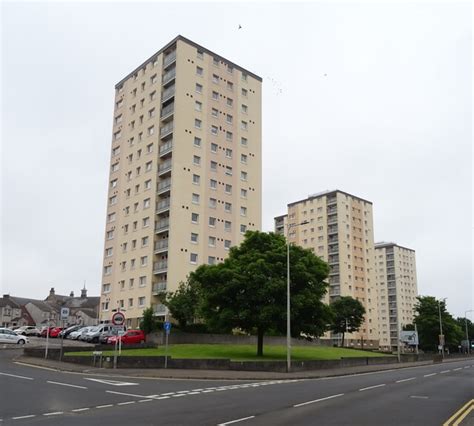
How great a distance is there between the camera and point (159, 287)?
2351 inches

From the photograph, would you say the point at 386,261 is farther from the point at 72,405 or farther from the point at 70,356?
the point at 72,405

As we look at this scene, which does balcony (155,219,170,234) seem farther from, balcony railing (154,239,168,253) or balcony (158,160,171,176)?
balcony (158,160,171,176)

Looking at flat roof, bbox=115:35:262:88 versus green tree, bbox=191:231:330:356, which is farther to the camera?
flat roof, bbox=115:35:262:88

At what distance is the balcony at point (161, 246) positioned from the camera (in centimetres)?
6044

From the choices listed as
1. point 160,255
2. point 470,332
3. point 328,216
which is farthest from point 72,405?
point 470,332

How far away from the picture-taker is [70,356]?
32.6 m

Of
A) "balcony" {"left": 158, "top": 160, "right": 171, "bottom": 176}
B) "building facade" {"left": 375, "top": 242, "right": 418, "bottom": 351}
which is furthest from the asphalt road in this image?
"building facade" {"left": 375, "top": 242, "right": 418, "bottom": 351}

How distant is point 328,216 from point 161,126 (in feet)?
190

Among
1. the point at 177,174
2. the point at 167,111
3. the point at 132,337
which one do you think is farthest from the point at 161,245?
the point at 167,111

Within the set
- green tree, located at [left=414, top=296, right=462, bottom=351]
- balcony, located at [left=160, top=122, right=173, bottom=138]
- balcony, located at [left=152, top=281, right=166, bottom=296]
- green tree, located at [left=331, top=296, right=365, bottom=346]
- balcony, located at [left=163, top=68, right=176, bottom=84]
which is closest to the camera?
balcony, located at [left=152, top=281, right=166, bottom=296]

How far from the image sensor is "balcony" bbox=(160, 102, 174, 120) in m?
65.9

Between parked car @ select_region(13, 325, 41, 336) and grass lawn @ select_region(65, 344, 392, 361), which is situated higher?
parked car @ select_region(13, 325, 41, 336)

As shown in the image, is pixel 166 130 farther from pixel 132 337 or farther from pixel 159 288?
pixel 132 337

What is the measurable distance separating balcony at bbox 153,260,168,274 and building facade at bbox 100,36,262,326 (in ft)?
0.42
